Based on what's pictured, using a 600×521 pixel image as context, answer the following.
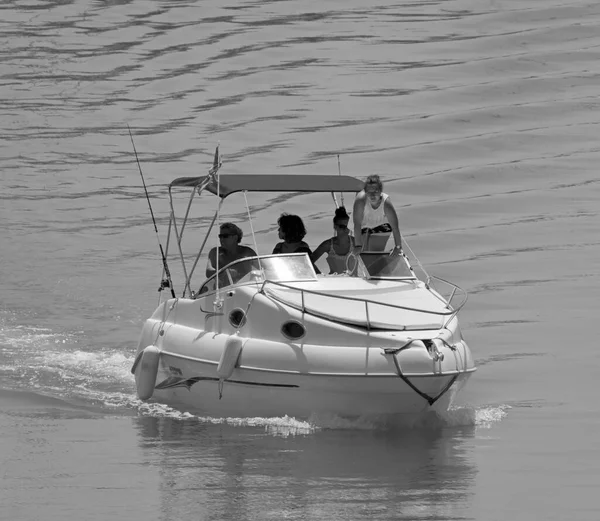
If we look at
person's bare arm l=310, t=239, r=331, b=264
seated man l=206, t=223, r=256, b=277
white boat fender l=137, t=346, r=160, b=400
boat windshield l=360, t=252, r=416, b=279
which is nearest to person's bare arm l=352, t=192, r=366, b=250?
boat windshield l=360, t=252, r=416, b=279

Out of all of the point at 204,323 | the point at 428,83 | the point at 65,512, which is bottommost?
the point at 65,512

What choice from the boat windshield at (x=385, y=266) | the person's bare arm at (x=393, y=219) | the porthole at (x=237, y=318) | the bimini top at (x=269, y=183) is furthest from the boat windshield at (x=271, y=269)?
the person's bare arm at (x=393, y=219)

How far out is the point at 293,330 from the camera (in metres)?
15.5

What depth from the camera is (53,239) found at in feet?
Answer: 92.3

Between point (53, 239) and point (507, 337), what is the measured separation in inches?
406

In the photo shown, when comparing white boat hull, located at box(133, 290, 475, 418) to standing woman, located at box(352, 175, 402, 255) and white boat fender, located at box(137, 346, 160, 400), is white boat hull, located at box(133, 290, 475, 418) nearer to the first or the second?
white boat fender, located at box(137, 346, 160, 400)

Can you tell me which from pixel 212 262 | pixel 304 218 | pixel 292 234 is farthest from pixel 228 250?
pixel 304 218

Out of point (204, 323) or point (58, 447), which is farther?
point (204, 323)

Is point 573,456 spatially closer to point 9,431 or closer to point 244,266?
point 244,266

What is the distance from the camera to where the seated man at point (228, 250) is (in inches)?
681

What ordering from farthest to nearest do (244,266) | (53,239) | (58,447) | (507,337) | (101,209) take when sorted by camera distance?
(101,209) < (53,239) < (507,337) < (244,266) < (58,447)

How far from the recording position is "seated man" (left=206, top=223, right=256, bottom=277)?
56.7 feet

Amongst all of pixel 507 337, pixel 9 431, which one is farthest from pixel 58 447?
pixel 507 337

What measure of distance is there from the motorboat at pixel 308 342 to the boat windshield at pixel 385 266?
1cm
